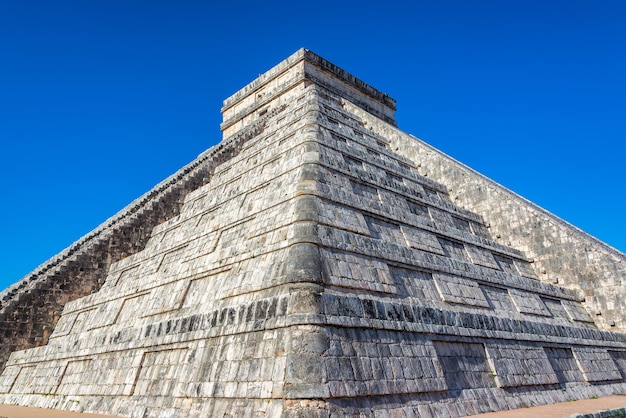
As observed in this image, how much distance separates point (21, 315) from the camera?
11.8m

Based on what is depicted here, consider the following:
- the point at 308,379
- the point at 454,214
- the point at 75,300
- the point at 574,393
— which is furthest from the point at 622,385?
the point at 75,300

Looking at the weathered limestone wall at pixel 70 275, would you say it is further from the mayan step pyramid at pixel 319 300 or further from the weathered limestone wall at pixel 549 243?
the weathered limestone wall at pixel 549 243

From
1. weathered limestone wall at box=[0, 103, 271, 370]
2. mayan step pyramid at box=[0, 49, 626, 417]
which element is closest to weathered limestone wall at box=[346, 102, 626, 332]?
mayan step pyramid at box=[0, 49, 626, 417]

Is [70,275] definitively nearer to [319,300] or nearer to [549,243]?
[319,300]

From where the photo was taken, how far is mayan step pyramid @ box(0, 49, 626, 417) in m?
5.96

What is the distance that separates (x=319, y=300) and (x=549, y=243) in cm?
944

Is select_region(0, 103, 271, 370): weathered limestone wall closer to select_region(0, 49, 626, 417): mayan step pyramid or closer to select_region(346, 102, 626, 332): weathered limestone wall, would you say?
select_region(0, 49, 626, 417): mayan step pyramid

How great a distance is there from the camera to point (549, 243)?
12805 millimetres

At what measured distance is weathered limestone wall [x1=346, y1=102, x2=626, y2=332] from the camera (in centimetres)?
1167

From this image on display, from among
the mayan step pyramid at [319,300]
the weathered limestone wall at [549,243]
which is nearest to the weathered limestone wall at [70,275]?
the mayan step pyramid at [319,300]

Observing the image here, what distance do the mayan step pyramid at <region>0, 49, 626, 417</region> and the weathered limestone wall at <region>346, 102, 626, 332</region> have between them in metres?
0.05

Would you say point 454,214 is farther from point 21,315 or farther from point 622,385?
point 21,315

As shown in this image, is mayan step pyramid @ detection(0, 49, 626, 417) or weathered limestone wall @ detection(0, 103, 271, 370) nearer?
mayan step pyramid @ detection(0, 49, 626, 417)

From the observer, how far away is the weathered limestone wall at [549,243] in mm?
11672
